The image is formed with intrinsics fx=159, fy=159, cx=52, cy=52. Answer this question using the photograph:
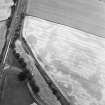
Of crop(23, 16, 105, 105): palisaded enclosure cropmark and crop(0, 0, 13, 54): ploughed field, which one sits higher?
crop(0, 0, 13, 54): ploughed field

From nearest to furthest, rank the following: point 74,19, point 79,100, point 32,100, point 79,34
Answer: point 32,100 → point 79,100 → point 79,34 → point 74,19

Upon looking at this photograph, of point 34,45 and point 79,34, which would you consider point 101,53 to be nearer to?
point 79,34

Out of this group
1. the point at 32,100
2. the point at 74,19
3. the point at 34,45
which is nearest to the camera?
the point at 32,100

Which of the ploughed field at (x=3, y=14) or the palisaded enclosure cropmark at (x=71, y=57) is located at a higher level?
the ploughed field at (x=3, y=14)

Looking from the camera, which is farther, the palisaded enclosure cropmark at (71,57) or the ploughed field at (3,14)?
the ploughed field at (3,14)

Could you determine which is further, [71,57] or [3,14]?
[3,14]

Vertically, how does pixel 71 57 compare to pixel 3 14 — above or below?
below

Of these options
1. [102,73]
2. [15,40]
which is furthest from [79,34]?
[15,40]

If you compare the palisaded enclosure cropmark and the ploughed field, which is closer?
the palisaded enclosure cropmark
